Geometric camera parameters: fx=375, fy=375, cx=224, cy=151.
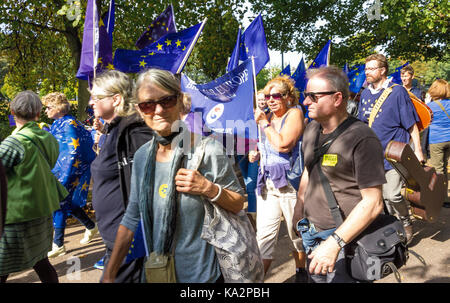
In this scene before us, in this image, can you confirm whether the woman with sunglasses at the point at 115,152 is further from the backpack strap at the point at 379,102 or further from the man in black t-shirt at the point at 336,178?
the backpack strap at the point at 379,102

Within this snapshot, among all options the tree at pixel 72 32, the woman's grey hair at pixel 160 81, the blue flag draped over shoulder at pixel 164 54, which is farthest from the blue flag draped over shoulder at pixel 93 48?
the tree at pixel 72 32

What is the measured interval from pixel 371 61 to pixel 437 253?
7.56ft

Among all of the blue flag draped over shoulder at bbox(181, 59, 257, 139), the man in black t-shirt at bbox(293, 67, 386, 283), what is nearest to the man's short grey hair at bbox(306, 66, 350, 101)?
the man in black t-shirt at bbox(293, 67, 386, 283)

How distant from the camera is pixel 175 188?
5.95 ft

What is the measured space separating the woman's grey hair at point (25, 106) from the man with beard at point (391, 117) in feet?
11.9

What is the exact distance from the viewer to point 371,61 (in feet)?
14.4

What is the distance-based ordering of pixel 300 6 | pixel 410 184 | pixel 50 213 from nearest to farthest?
1. pixel 410 184
2. pixel 50 213
3. pixel 300 6

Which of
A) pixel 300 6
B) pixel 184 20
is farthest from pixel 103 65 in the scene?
pixel 300 6

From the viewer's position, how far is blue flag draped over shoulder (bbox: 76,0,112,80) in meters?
4.61

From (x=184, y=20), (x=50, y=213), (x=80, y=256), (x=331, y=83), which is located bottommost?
(x=80, y=256)

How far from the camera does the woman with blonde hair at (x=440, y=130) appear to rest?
6.14m

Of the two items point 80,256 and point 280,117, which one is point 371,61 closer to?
point 280,117

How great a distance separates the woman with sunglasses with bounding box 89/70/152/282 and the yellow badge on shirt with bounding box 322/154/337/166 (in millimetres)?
1055

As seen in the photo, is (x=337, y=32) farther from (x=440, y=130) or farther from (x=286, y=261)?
(x=286, y=261)
